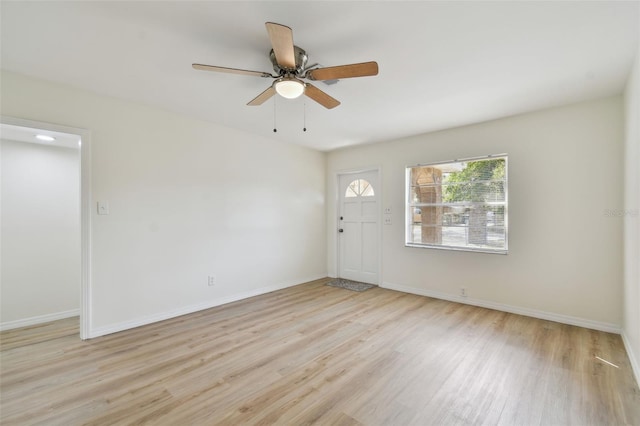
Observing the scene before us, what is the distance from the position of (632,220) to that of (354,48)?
111 inches

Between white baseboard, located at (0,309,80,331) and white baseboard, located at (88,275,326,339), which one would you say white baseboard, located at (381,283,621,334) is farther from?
white baseboard, located at (0,309,80,331)

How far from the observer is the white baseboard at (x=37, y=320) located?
3.12m

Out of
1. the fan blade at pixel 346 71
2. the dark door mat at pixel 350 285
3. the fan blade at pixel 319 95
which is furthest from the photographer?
the dark door mat at pixel 350 285

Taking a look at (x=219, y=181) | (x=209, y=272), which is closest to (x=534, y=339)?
(x=209, y=272)

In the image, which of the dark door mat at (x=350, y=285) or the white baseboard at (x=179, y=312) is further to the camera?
the dark door mat at (x=350, y=285)

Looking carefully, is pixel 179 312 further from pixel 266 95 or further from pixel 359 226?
pixel 359 226

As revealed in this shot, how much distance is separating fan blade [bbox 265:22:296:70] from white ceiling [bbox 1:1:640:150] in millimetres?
240

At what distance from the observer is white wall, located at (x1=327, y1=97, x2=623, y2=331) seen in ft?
9.75

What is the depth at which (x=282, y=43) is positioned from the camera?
1.68m

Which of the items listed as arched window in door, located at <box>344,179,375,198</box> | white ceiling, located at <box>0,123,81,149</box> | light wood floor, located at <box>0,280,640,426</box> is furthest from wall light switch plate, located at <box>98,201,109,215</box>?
arched window in door, located at <box>344,179,375,198</box>

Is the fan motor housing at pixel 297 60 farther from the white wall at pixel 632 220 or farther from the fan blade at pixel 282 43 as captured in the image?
the white wall at pixel 632 220

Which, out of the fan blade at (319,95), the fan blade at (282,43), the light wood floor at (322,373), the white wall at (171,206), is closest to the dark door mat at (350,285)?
the white wall at (171,206)

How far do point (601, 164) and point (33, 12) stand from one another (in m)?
5.14

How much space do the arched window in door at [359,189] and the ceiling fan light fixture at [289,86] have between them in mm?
3206
